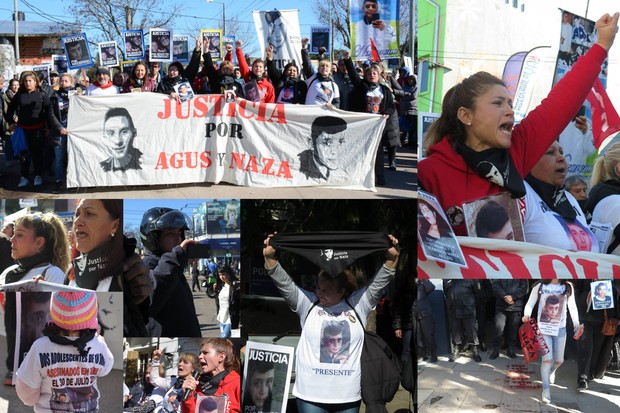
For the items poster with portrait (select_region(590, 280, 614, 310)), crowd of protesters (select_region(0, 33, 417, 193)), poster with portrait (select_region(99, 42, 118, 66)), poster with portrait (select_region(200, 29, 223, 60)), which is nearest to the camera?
crowd of protesters (select_region(0, 33, 417, 193))

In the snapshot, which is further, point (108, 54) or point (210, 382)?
point (210, 382)

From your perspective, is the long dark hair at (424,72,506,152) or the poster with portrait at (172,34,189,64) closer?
the long dark hair at (424,72,506,152)

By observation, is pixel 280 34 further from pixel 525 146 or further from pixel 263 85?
pixel 525 146

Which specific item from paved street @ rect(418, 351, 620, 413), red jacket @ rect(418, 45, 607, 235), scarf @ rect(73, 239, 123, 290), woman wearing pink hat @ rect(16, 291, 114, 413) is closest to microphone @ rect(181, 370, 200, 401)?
woman wearing pink hat @ rect(16, 291, 114, 413)

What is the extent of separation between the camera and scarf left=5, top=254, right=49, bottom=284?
24.1ft

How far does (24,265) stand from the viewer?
7.34 m

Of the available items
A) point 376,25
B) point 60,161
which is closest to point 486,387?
point 376,25

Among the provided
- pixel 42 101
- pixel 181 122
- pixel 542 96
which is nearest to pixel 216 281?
pixel 181 122

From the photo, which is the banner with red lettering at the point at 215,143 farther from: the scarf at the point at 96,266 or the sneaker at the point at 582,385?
the sneaker at the point at 582,385

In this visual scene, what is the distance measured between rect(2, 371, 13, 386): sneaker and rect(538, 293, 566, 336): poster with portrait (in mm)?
3947

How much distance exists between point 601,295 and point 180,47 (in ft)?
12.0

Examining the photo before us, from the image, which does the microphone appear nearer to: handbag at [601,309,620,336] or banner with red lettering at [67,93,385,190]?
banner with red lettering at [67,93,385,190]

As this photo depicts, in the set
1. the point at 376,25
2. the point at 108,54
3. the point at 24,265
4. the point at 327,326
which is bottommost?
the point at 327,326

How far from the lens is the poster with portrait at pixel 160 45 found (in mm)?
7328
